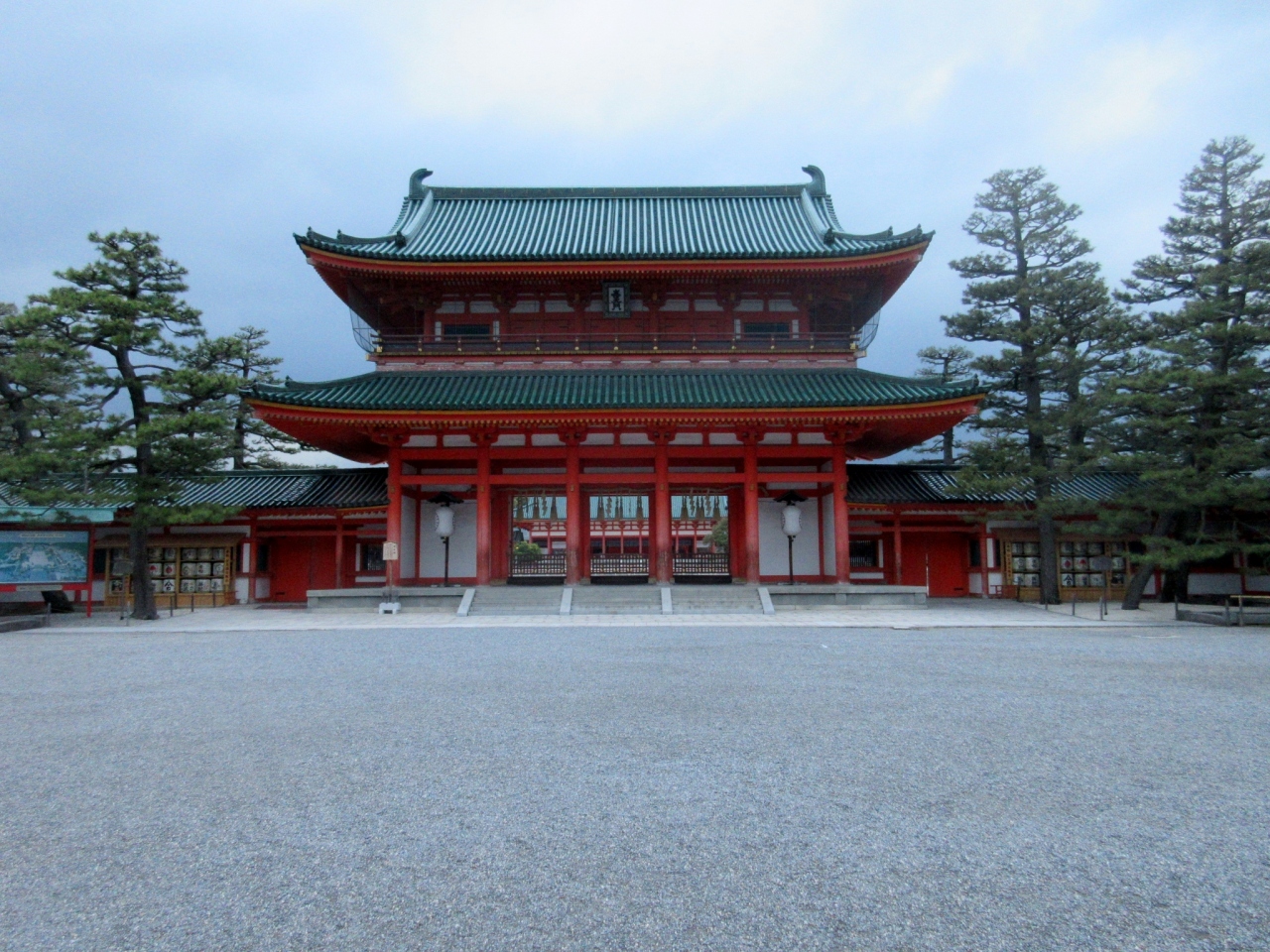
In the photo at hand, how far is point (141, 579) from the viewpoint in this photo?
61.8 feet

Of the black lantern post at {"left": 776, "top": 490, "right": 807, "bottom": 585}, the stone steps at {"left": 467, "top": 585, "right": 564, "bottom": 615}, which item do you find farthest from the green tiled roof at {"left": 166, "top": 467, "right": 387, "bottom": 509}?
the black lantern post at {"left": 776, "top": 490, "right": 807, "bottom": 585}

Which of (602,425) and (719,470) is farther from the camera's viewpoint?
(719,470)

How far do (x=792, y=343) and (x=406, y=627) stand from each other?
13022mm

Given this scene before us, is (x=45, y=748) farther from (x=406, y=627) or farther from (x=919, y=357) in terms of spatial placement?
(x=919, y=357)

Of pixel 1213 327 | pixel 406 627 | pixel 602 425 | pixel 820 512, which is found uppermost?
pixel 1213 327

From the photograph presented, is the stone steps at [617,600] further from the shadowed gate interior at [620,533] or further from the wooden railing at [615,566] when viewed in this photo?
the wooden railing at [615,566]

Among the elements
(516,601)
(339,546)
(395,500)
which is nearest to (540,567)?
(516,601)

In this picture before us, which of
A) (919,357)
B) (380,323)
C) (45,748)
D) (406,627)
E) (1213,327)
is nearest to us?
(45,748)

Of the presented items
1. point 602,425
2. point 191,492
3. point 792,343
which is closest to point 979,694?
point 602,425

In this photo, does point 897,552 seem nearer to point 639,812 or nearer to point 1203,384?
point 1203,384

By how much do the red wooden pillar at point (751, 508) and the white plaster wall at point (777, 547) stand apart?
5.63 feet

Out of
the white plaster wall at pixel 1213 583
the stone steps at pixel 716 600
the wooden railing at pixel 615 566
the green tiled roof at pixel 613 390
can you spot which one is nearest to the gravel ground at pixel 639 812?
the stone steps at pixel 716 600

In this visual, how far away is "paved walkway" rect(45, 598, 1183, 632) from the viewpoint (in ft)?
52.1

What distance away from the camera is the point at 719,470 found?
21109 mm
